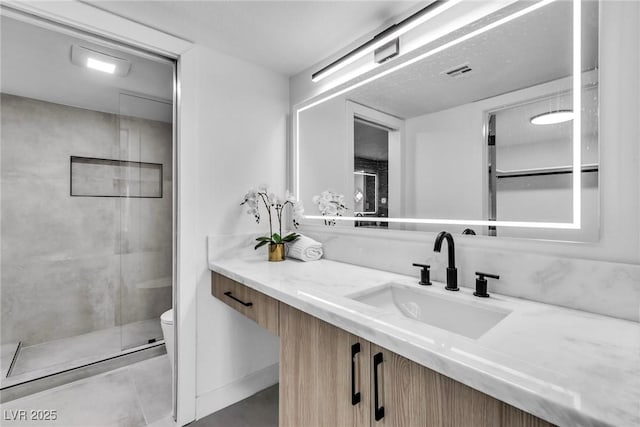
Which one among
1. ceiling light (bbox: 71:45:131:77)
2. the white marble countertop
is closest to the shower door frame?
ceiling light (bbox: 71:45:131:77)

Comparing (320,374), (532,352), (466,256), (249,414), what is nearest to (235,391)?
(249,414)

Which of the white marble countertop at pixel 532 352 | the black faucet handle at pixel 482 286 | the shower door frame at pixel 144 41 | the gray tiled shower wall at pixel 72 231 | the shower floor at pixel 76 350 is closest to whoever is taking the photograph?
the white marble countertop at pixel 532 352

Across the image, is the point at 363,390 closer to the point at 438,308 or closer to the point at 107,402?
the point at 438,308

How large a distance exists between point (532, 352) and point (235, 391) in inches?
67.8

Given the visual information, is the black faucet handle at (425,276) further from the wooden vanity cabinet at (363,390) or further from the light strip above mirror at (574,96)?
the wooden vanity cabinet at (363,390)

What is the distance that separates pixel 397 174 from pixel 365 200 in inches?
9.6

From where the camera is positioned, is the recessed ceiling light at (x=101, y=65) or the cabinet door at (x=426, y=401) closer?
the cabinet door at (x=426, y=401)

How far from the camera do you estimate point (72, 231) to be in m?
2.38

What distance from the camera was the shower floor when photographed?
6.52 feet

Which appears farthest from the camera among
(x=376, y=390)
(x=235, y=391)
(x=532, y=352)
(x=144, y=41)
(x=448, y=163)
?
(x=235, y=391)

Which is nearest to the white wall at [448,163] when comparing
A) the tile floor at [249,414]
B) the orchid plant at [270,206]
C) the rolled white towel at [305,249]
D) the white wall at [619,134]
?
the white wall at [619,134]

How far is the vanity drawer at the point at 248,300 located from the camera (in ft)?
4.11

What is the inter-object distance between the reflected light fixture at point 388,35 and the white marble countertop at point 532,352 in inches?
45.5

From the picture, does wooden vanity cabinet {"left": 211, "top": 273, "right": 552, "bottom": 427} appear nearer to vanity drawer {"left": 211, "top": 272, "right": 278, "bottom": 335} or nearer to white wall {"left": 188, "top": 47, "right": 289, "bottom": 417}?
vanity drawer {"left": 211, "top": 272, "right": 278, "bottom": 335}
